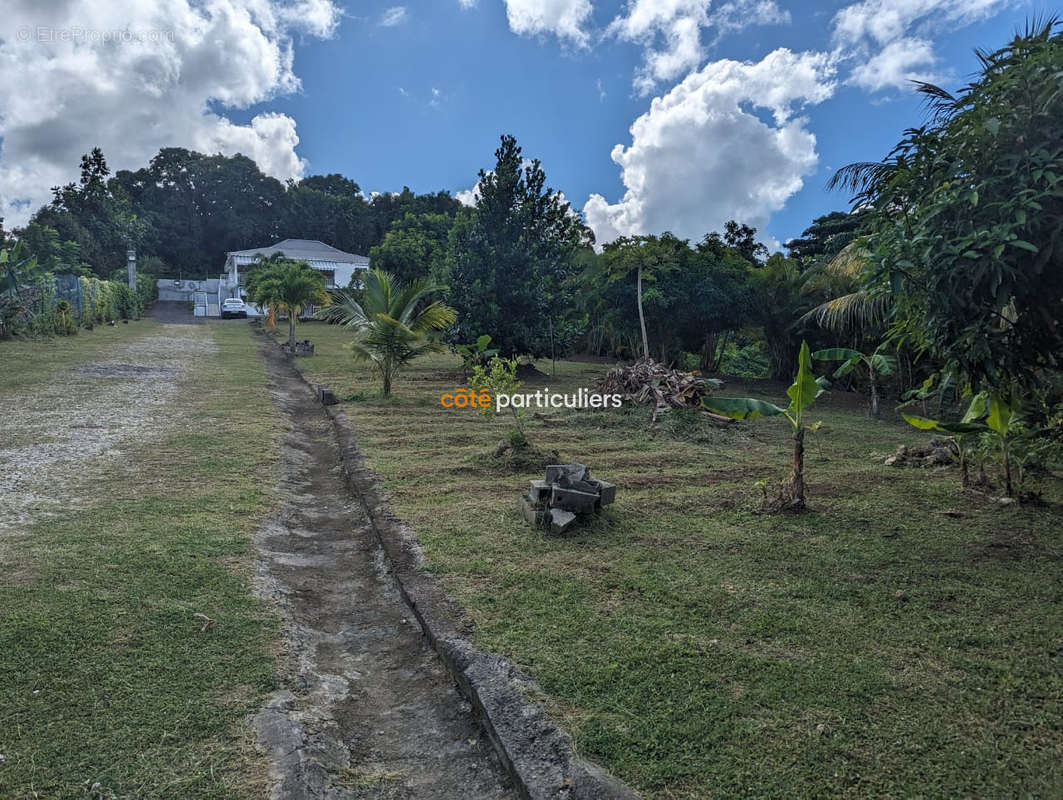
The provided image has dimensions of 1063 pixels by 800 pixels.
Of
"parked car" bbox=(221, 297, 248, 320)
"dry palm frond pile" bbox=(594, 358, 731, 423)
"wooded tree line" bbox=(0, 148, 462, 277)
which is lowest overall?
"dry palm frond pile" bbox=(594, 358, 731, 423)

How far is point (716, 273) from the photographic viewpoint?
18375mm

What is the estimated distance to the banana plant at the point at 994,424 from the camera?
18.5ft

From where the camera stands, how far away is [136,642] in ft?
10.7

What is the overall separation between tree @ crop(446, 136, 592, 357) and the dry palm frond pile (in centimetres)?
475

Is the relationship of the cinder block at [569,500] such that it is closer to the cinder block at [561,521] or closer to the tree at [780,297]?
the cinder block at [561,521]

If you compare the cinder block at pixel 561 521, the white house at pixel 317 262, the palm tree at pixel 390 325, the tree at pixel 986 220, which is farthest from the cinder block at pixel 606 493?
the white house at pixel 317 262

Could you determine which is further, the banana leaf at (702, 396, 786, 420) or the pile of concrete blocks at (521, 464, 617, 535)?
the banana leaf at (702, 396, 786, 420)

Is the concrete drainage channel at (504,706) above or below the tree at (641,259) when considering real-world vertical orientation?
below

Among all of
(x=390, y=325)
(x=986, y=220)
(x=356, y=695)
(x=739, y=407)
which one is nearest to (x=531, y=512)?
(x=739, y=407)

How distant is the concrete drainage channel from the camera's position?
243 centimetres

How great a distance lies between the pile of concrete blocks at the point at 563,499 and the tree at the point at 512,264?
11083 mm

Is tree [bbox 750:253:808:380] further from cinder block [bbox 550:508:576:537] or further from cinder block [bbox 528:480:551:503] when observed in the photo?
cinder block [bbox 550:508:576:537]

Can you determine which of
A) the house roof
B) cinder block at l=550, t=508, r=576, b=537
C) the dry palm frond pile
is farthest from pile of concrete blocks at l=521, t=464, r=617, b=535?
the house roof

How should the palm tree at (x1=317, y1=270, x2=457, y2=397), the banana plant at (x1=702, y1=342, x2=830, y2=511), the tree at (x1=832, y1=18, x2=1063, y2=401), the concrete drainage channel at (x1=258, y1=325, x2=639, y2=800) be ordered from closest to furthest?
1. the concrete drainage channel at (x1=258, y1=325, x2=639, y2=800)
2. the tree at (x1=832, y1=18, x2=1063, y2=401)
3. the banana plant at (x1=702, y1=342, x2=830, y2=511)
4. the palm tree at (x1=317, y1=270, x2=457, y2=397)
